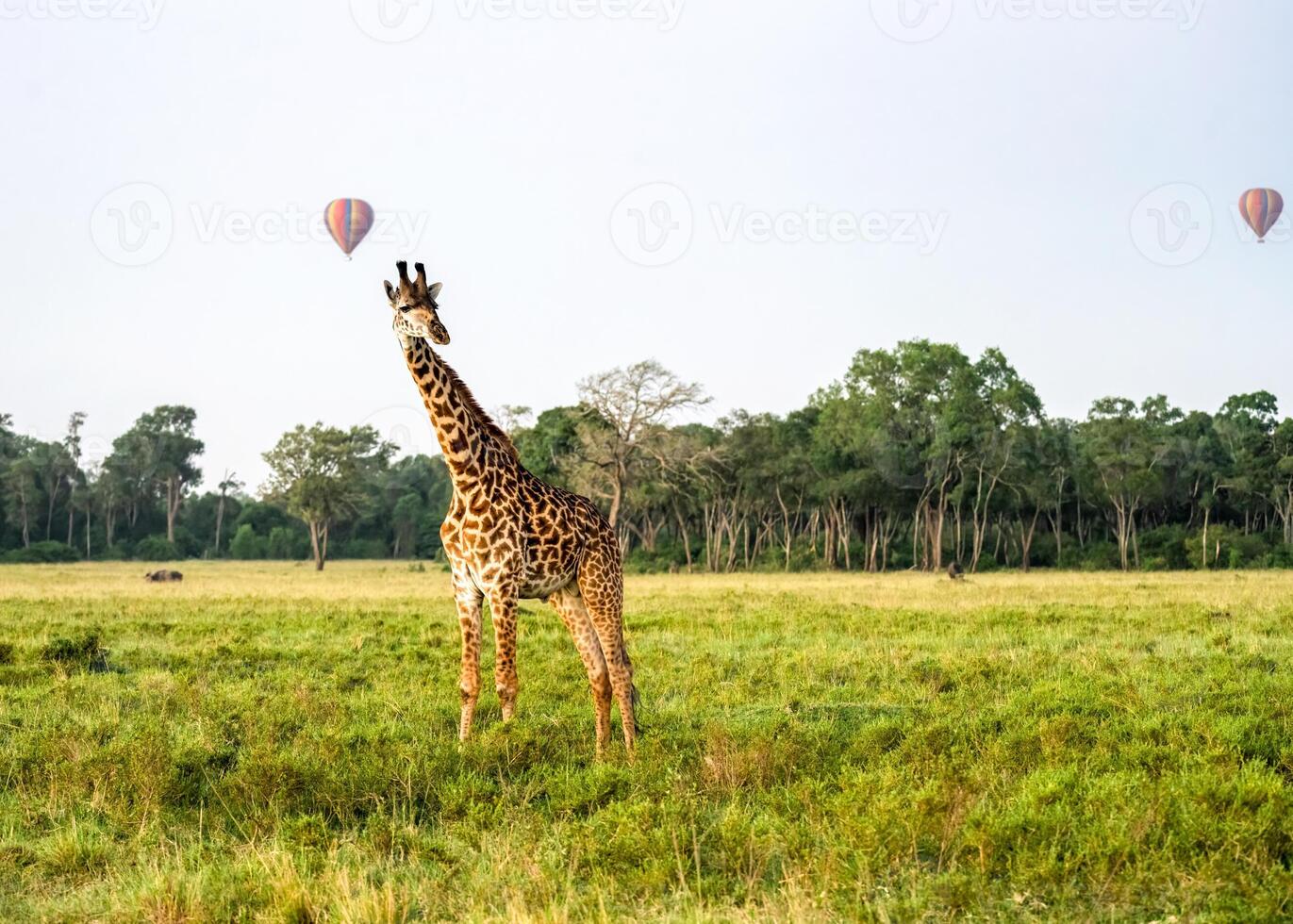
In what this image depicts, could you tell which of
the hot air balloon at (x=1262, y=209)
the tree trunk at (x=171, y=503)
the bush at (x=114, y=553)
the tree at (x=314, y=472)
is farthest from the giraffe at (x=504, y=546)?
the tree trunk at (x=171, y=503)

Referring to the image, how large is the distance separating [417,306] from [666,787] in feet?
13.7

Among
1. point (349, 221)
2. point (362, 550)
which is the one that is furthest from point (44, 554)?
point (349, 221)

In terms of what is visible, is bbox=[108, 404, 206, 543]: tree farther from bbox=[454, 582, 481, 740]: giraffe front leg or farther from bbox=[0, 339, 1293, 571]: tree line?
bbox=[454, 582, 481, 740]: giraffe front leg

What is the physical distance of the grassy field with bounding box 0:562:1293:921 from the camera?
219 inches

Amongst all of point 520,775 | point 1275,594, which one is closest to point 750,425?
point 1275,594

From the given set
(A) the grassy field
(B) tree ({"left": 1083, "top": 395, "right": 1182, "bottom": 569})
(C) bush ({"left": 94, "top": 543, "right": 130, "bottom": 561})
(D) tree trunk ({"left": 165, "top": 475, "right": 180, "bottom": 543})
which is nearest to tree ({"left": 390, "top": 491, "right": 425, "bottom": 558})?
(D) tree trunk ({"left": 165, "top": 475, "right": 180, "bottom": 543})

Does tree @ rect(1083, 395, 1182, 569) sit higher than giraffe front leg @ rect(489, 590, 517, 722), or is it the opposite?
tree @ rect(1083, 395, 1182, 569)

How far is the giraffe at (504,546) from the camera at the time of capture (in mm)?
9453

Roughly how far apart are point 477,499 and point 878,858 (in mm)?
4896

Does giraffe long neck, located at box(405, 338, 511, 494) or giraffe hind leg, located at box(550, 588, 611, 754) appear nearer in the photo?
giraffe hind leg, located at box(550, 588, 611, 754)

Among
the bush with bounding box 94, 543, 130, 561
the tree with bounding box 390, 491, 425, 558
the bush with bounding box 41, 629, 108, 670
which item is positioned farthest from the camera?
the tree with bounding box 390, 491, 425, 558

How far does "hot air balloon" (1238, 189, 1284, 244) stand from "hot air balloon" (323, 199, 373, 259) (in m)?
27.9

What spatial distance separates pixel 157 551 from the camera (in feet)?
285

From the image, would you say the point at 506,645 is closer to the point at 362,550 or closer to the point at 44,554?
the point at 44,554
